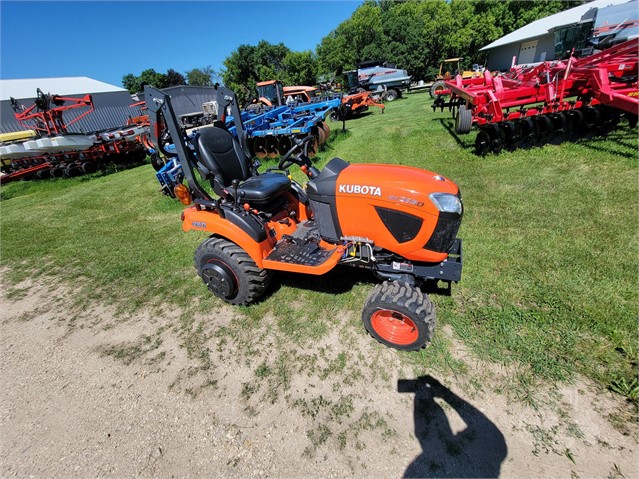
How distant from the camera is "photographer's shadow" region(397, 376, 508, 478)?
5.75ft

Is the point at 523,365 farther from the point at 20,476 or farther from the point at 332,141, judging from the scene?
the point at 332,141

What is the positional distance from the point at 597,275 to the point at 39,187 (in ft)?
45.3

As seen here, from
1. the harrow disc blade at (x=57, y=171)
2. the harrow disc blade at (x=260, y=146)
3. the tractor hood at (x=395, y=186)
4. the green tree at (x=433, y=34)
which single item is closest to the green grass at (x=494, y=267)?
the tractor hood at (x=395, y=186)

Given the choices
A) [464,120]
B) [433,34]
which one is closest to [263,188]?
[464,120]

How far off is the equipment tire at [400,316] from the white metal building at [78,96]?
2736 centimetres

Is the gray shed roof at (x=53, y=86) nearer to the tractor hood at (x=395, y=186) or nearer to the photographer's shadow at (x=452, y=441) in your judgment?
the tractor hood at (x=395, y=186)

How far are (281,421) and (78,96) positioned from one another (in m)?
31.8

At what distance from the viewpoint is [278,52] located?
138 ft

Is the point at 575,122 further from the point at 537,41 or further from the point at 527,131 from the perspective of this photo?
the point at 537,41

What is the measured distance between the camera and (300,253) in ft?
9.56

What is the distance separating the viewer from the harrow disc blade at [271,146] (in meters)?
9.95

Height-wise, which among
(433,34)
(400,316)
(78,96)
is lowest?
(400,316)

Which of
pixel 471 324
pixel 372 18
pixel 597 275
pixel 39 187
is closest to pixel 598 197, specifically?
pixel 597 275

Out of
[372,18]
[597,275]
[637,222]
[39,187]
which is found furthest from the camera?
[372,18]
